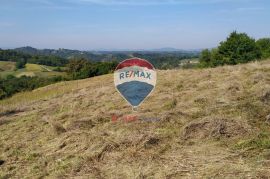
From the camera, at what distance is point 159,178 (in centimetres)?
420

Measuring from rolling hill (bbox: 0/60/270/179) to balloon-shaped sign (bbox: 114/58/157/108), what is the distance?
0.37m

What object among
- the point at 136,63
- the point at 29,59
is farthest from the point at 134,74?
the point at 29,59

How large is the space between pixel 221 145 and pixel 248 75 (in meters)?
5.56

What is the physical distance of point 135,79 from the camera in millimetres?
7090

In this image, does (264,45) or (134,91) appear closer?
(134,91)

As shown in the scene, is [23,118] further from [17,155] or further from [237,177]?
[237,177]

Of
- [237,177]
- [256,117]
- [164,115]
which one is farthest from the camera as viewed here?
[164,115]

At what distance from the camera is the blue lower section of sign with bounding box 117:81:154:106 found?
24.1ft

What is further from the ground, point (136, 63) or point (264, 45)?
point (264, 45)

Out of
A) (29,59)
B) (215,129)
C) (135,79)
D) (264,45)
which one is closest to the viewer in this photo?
(215,129)

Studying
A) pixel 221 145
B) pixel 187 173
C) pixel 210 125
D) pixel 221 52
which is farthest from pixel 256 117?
pixel 221 52

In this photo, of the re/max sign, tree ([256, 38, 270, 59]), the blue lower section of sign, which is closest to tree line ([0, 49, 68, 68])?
tree ([256, 38, 270, 59])

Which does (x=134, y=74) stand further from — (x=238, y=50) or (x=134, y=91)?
(x=238, y=50)

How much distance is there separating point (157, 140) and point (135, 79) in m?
1.91
